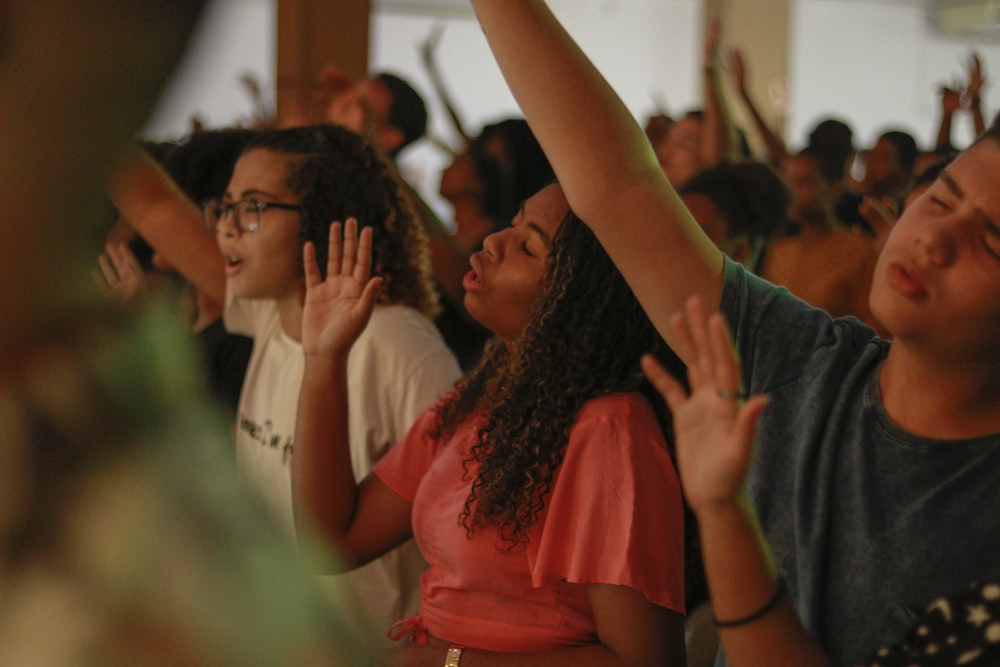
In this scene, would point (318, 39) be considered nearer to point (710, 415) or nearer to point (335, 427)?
point (335, 427)

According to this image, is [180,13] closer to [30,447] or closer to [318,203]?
[30,447]

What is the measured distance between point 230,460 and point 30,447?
0.06 meters

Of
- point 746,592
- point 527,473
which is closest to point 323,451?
point 527,473

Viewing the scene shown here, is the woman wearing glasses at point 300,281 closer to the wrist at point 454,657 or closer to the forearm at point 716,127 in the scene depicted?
the wrist at point 454,657

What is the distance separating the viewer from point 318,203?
6.55 ft

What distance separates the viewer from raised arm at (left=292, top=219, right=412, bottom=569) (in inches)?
59.7

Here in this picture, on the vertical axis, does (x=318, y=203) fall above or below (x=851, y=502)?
below

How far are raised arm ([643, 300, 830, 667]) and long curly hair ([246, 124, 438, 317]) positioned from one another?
1.22 m

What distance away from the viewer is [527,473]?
1329 mm

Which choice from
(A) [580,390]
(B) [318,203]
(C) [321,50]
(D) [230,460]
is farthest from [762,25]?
(D) [230,460]

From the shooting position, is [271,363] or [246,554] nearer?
[246,554]

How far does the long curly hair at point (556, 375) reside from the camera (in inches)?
52.4

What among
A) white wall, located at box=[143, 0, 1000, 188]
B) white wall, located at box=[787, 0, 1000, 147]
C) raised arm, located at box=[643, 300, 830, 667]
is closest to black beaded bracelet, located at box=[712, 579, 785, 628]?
raised arm, located at box=[643, 300, 830, 667]

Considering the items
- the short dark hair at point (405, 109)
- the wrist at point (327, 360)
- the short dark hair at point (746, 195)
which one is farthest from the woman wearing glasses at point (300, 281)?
the short dark hair at point (405, 109)
